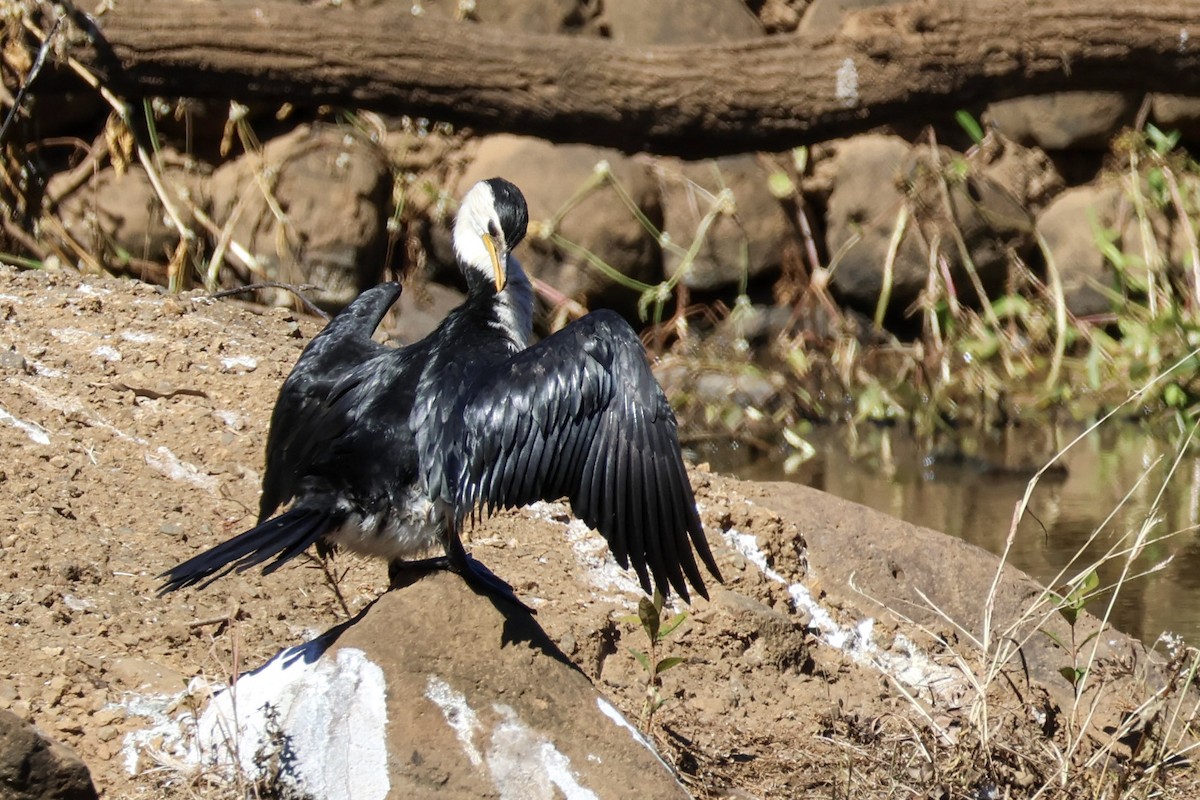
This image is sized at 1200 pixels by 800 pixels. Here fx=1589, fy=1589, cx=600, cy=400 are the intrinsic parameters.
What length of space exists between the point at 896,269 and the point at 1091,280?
1021 mm

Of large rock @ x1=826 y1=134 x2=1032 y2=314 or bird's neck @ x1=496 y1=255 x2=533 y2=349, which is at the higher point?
bird's neck @ x1=496 y1=255 x2=533 y2=349

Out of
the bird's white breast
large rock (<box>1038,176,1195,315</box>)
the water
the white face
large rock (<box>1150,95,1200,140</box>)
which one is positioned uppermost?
the white face

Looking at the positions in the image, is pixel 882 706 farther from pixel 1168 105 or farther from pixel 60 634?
pixel 1168 105

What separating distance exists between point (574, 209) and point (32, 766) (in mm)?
5522

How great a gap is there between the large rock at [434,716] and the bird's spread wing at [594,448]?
23cm

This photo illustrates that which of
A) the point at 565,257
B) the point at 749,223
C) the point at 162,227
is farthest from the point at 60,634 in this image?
the point at 749,223

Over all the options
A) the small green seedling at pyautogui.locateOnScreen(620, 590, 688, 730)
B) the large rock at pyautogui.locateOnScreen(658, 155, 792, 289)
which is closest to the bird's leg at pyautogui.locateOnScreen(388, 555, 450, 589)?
the small green seedling at pyautogui.locateOnScreen(620, 590, 688, 730)

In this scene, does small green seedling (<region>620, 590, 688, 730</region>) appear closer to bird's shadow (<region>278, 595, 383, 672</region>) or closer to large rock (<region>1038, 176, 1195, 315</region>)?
bird's shadow (<region>278, 595, 383, 672</region>)

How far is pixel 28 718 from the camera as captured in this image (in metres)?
2.90

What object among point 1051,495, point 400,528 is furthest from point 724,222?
point 400,528

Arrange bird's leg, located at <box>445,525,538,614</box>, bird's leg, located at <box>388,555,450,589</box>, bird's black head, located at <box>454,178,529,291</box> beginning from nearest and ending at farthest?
bird's leg, located at <box>445,525,538,614</box>, bird's leg, located at <box>388,555,450,589</box>, bird's black head, located at <box>454,178,529,291</box>

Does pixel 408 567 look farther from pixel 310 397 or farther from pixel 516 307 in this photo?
pixel 516 307

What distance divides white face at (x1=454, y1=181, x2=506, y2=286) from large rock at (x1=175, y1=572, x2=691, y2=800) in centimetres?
97

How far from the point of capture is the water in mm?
4996
